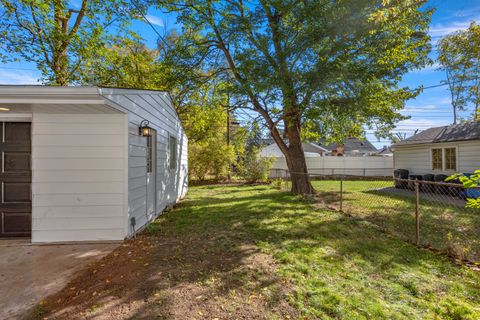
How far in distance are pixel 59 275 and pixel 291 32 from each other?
23.1ft

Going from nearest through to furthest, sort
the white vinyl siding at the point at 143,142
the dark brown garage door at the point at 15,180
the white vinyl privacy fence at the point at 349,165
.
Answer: the dark brown garage door at the point at 15,180, the white vinyl siding at the point at 143,142, the white vinyl privacy fence at the point at 349,165

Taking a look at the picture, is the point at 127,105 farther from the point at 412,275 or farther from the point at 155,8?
the point at 155,8

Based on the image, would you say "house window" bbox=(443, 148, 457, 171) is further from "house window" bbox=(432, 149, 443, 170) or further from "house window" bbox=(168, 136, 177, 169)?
"house window" bbox=(168, 136, 177, 169)

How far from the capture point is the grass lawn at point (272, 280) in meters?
2.29

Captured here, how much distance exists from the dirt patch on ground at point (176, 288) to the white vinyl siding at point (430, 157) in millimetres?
10392

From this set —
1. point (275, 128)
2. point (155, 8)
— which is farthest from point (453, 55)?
point (155, 8)

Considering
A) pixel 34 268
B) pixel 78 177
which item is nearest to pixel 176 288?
pixel 34 268

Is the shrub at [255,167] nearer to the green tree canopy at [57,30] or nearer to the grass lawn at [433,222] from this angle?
the grass lawn at [433,222]

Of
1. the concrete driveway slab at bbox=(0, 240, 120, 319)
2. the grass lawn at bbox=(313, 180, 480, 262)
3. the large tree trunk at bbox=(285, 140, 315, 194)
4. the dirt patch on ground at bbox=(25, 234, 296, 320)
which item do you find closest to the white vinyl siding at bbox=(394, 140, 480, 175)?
the grass lawn at bbox=(313, 180, 480, 262)

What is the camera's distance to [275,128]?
9.55m

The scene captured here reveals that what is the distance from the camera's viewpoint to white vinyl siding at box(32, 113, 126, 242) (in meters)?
4.11

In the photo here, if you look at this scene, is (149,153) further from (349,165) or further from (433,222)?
(349,165)

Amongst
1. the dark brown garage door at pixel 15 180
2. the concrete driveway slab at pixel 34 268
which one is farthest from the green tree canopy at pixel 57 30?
the concrete driveway slab at pixel 34 268

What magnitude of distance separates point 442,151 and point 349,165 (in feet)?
29.3
